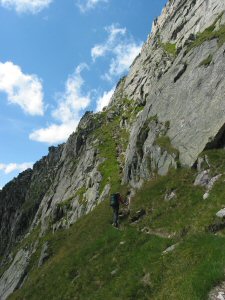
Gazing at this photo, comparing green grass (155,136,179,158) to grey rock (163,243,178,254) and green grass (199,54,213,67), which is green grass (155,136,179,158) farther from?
grey rock (163,243,178,254)

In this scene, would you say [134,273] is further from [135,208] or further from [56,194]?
[56,194]

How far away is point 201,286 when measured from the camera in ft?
46.5

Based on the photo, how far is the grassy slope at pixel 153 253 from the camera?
1622 cm

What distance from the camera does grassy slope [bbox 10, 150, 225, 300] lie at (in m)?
16.2

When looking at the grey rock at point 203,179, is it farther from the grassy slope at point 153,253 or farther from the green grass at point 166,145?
the green grass at point 166,145

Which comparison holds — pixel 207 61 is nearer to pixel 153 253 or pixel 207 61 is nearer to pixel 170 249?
pixel 153 253

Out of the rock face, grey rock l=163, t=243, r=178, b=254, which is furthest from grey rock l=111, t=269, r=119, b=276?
the rock face

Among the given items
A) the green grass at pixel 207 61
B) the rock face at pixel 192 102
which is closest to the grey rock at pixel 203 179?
the rock face at pixel 192 102

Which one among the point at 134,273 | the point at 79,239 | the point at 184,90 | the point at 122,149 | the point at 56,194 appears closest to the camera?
the point at 134,273

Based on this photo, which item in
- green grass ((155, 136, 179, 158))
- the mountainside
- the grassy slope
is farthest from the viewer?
green grass ((155, 136, 179, 158))

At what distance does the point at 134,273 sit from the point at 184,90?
27667 mm

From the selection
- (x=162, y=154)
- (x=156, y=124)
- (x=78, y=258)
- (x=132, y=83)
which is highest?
(x=132, y=83)

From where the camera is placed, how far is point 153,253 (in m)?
22.0

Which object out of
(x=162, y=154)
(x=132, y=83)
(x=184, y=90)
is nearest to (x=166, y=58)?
(x=132, y=83)
